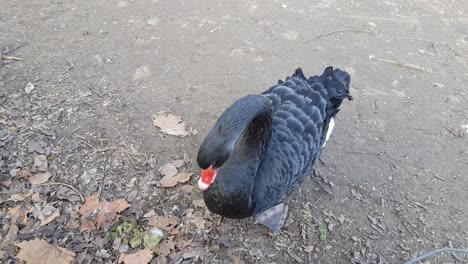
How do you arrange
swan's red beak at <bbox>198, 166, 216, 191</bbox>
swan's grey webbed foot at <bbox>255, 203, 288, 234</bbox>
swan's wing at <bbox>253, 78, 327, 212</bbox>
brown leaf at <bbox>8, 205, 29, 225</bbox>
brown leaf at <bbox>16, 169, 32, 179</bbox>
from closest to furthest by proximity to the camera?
swan's red beak at <bbox>198, 166, 216, 191</bbox> < swan's wing at <bbox>253, 78, 327, 212</bbox> < brown leaf at <bbox>8, 205, 29, 225</bbox> < swan's grey webbed foot at <bbox>255, 203, 288, 234</bbox> < brown leaf at <bbox>16, 169, 32, 179</bbox>

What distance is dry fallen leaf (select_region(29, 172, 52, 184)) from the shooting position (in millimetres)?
3107

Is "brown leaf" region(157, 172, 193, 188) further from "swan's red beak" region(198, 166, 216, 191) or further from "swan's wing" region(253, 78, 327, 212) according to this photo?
"swan's red beak" region(198, 166, 216, 191)

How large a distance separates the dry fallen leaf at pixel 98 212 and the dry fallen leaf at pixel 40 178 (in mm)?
348

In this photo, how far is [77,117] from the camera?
3617mm

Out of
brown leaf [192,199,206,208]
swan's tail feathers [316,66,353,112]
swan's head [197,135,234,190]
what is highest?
swan's head [197,135,234,190]

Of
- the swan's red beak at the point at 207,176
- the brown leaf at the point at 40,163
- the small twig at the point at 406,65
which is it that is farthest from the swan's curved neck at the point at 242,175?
the small twig at the point at 406,65

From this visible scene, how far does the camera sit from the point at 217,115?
374 cm

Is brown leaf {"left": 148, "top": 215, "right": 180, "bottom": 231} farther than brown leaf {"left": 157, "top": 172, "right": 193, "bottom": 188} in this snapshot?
No

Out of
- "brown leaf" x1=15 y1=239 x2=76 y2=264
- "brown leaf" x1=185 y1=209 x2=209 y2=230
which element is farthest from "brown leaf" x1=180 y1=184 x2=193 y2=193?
"brown leaf" x1=15 y1=239 x2=76 y2=264

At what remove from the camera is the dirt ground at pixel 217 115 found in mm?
2984

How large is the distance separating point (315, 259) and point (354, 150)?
1.06 metres

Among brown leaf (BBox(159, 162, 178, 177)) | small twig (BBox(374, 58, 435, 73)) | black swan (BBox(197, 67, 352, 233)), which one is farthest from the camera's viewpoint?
small twig (BBox(374, 58, 435, 73))

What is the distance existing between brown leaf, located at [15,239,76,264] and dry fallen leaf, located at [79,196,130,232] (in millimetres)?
198

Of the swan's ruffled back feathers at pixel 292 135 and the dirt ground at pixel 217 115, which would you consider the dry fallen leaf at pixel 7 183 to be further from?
the swan's ruffled back feathers at pixel 292 135
